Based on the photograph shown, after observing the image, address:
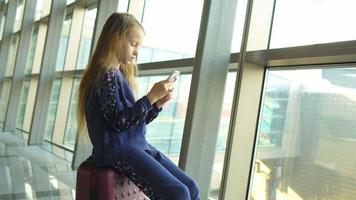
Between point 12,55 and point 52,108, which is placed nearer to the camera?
point 52,108

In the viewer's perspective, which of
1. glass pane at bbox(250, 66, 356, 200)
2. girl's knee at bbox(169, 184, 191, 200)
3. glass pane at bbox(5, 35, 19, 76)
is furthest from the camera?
glass pane at bbox(5, 35, 19, 76)

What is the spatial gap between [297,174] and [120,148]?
157cm

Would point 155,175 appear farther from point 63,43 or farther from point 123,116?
point 63,43

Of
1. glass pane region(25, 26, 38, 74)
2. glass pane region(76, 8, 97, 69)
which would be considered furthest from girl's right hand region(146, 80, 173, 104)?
glass pane region(25, 26, 38, 74)

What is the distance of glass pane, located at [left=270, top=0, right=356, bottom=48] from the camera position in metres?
2.37

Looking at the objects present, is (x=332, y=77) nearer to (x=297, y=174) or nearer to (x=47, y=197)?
(x=297, y=174)

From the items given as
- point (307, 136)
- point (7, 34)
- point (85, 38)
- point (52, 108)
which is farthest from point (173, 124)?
point (7, 34)

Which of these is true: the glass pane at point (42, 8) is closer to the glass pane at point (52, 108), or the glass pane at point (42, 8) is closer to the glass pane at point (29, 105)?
the glass pane at point (29, 105)

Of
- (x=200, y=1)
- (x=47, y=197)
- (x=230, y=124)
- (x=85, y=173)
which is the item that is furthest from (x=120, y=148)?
(x=200, y=1)

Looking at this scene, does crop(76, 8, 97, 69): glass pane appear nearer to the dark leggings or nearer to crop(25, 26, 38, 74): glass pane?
crop(25, 26, 38, 74): glass pane

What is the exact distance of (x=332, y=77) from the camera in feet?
8.09

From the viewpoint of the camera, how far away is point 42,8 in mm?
9602

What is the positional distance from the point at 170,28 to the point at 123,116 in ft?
10.7

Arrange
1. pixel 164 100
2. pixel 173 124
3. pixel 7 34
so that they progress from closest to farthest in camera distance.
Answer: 1. pixel 164 100
2. pixel 173 124
3. pixel 7 34
